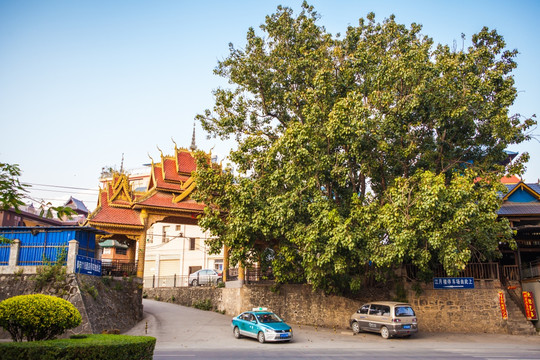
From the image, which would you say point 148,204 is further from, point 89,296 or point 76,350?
point 76,350

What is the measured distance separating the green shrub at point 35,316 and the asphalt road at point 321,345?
4.00 m

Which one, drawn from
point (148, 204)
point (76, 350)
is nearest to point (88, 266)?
point (148, 204)

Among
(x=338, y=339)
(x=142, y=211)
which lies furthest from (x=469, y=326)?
(x=142, y=211)

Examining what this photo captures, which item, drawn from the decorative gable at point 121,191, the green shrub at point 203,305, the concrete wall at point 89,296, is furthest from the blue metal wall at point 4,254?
the green shrub at point 203,305

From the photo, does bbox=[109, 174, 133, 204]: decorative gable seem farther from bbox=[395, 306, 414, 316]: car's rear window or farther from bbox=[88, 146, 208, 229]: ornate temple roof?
bbox=[395, 306, 414, 316]: car's rear window

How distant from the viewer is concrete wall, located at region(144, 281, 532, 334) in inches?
887

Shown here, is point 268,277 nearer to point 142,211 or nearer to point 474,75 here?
point 142,211

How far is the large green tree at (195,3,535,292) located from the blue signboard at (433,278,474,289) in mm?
1209

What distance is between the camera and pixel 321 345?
1842cm

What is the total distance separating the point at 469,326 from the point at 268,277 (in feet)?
39.2

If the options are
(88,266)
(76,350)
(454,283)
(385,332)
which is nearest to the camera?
(76,350)

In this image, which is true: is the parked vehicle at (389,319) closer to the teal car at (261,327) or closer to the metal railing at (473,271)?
the metal railing at (473,271)

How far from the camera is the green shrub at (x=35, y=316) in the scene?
1074cm

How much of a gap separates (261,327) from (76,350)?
1058 centimetres
